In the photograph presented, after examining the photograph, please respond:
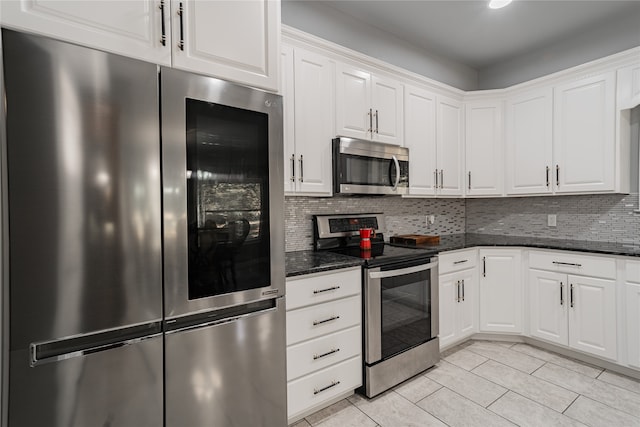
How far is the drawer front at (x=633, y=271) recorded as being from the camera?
2.27 meters

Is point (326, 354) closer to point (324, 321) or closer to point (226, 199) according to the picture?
point (324, 321)

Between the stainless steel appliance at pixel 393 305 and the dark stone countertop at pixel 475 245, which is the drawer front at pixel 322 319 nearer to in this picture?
the stainless steel appliance at pixel 393 305

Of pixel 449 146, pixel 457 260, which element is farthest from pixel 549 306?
pixel 449 146

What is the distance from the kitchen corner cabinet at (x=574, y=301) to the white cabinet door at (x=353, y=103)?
6.48 ft

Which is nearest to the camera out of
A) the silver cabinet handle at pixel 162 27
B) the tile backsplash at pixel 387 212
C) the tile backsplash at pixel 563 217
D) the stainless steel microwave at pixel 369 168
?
the silver cabinet handle at pixel 162 27

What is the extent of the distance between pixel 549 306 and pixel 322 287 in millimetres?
2232

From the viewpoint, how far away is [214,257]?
1330 mm

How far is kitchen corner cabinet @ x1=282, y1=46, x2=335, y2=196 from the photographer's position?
2143mm

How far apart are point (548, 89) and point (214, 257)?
3.41 meters

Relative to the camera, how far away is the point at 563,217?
3.14 meters

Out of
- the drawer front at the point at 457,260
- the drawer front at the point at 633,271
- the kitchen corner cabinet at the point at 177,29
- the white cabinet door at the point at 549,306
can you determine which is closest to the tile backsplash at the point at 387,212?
the drawer front at the point at 457,260

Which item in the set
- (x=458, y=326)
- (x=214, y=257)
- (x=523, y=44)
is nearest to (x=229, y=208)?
(x=214, y=257)

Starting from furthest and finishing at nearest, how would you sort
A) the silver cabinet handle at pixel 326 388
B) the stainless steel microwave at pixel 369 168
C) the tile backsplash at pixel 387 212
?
the tile backsplash at pixel 387 212
the stainless steel microwave at pixel 369 168
the silver cabinet handle at pixel 326 388

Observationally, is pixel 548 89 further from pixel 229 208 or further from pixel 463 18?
pixel 229 208
